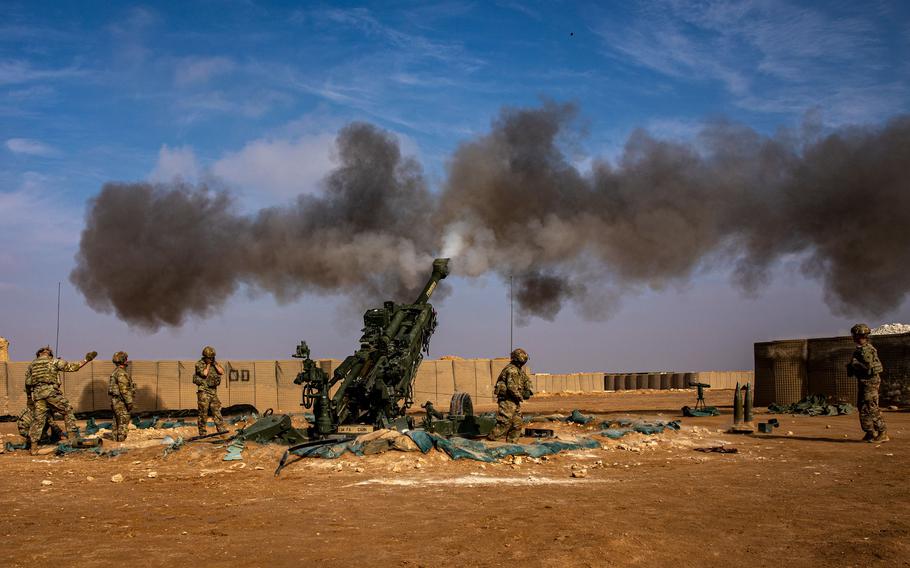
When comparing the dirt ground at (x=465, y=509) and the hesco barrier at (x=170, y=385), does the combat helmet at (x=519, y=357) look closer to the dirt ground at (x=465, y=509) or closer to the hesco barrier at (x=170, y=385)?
the dirt ground at (x=465, y=509)

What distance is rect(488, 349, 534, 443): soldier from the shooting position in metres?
12.6

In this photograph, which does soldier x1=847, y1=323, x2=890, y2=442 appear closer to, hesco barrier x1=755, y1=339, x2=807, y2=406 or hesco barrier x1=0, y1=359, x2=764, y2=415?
hesco barrier x1=755, y1=339, x2=807, y2=406

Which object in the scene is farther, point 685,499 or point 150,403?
point 150,403

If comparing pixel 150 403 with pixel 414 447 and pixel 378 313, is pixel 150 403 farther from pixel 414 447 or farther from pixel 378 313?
pixel 414 447

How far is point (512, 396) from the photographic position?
1265cm

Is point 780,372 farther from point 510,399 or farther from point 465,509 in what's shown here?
point 465,509

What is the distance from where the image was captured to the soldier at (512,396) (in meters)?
12.6

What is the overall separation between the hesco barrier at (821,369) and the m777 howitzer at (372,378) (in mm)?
12681

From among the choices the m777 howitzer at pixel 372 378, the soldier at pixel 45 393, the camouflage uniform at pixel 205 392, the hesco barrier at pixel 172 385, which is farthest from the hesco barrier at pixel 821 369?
the soldier at pixel 45 393

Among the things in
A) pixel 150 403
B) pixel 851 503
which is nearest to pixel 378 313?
pixel 851 503

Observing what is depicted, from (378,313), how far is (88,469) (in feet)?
16.1

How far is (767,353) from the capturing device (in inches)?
893

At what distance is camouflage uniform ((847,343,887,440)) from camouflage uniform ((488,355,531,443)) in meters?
→ 5.44

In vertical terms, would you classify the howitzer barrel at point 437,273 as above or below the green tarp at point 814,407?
above
